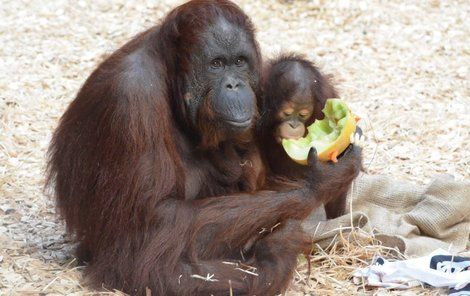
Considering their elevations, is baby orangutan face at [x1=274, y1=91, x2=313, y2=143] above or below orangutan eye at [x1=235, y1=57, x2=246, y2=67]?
below

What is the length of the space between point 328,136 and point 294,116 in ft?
1.32

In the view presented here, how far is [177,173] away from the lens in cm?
419

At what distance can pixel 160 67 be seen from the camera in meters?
4.24

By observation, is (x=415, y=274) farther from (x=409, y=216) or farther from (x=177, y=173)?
(x=177, y=173)

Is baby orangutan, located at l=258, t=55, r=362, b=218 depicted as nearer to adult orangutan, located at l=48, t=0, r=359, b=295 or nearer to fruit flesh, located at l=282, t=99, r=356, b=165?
fruit flesh, located at l=282, t=99, r=356, b=165

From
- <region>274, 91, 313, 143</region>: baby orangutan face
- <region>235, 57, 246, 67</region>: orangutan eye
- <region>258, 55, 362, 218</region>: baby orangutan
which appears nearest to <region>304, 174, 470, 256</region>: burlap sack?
<region>258, 55, 362, 218</region>: baby orangutan

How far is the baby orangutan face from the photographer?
4.91 m

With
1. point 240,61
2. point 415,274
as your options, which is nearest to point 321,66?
point 240,61

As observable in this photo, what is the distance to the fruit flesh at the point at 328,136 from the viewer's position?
452 cm

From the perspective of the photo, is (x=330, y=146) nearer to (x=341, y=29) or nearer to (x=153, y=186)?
(x=153, y=186)

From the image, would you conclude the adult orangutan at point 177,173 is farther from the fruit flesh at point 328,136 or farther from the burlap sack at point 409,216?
the burlap sack at point 409,216

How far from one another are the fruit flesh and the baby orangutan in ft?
0.49

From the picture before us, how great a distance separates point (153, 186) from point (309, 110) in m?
1.25

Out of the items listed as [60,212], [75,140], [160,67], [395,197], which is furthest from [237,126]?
[395,197]
